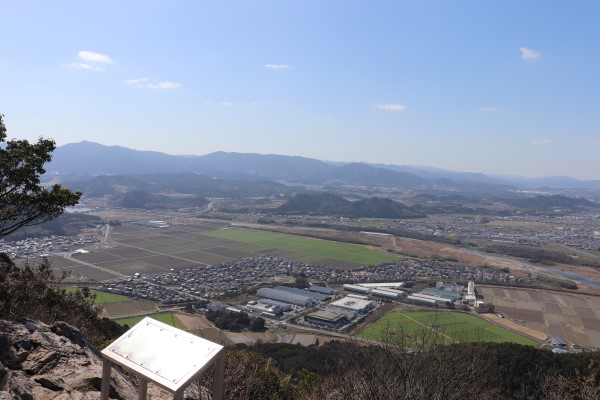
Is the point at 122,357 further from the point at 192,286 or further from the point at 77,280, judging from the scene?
the point at 77,280

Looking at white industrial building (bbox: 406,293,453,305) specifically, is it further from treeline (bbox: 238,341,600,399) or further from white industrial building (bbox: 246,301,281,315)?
treeline (bbox: 238,341,600,399)

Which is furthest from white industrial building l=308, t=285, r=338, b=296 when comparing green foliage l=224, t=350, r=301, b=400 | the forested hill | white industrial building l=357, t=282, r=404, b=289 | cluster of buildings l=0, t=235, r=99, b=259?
the forested hill

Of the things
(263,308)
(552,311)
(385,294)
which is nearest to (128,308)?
(263,308)

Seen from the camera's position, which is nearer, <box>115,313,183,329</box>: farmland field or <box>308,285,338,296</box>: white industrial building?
<box>115,313,183,329</box>: farmland field

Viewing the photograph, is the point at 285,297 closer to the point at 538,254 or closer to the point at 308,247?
the point at 308,247

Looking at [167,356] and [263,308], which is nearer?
[167,356]

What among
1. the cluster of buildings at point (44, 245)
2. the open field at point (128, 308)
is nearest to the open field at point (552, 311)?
the open field at point (128, 308)

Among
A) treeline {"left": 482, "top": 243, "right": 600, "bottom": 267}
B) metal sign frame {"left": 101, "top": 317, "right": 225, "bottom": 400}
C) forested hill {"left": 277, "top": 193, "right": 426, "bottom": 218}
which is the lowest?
treeline {"left": 482, "top": 243, "right": 600, "bottom": 267}
